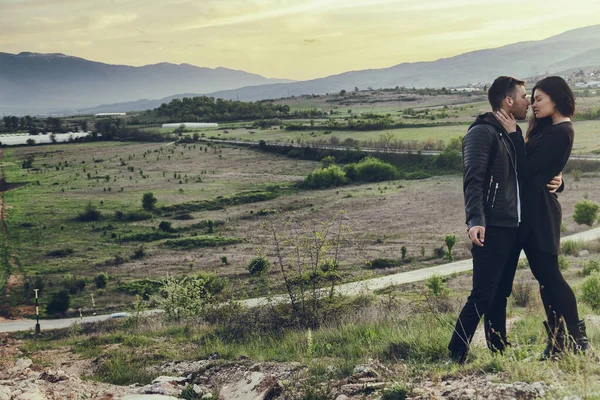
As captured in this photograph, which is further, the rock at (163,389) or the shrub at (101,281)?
the shrub at (101,281)

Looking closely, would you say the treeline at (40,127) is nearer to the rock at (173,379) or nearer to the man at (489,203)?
the rock at (173,379)

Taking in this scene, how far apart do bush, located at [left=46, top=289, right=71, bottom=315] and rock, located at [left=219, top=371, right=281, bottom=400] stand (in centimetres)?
2922

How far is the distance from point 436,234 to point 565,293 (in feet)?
120

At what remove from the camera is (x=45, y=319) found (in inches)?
1232

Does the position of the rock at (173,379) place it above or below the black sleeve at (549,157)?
below

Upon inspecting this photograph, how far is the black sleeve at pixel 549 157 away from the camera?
5.43 meters

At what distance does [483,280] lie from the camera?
5.39m

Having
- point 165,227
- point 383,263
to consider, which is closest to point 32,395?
point 383,263

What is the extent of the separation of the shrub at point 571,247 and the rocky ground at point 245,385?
23.7 metres

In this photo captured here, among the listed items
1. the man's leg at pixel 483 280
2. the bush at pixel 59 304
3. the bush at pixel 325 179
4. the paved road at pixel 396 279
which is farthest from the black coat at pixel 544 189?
the bush at pixel 325 179

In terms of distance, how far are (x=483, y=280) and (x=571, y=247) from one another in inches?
971

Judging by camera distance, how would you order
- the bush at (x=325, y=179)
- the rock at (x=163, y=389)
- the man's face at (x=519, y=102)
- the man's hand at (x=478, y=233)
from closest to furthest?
→ 1. the man's hand at (x=478, y=233)
2. the man's face at (x=519, y=102)
3. the rock at (x=163, y=389)
4. the bush at (x=325, y=179)

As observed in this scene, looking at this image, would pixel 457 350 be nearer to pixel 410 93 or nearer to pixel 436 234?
pixel 436 234

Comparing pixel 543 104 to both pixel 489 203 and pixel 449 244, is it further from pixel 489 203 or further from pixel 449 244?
pixel 449 244
